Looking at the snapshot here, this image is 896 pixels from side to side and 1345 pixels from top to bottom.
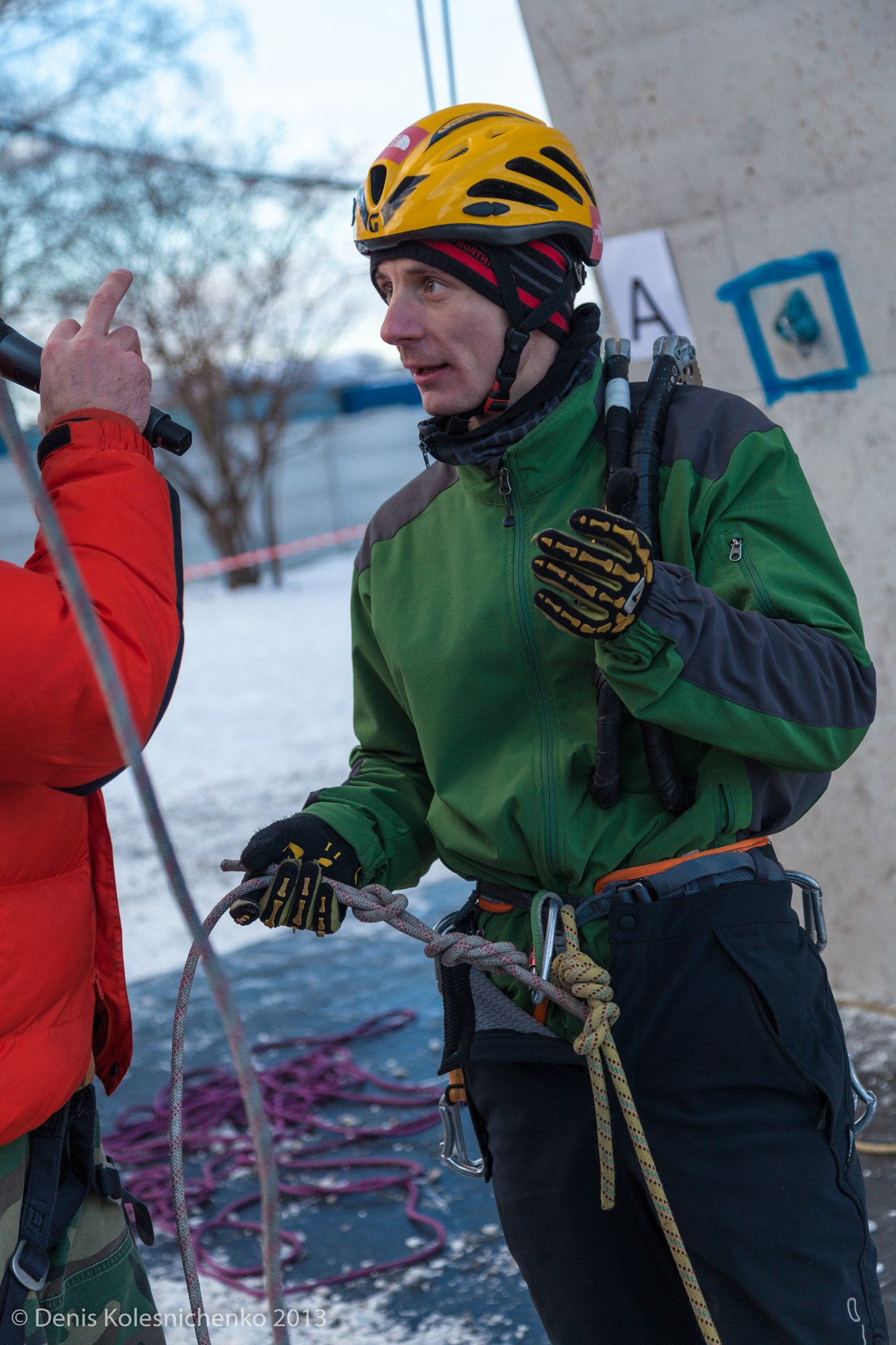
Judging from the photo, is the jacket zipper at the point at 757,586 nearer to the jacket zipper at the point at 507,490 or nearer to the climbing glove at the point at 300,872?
the jacket zipper at the point at 507,490

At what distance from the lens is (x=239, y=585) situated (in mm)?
18031

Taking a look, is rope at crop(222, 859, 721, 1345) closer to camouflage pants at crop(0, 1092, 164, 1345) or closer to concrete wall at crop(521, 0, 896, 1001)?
camouflage pants at crop(0, 1092, 164, 1345)

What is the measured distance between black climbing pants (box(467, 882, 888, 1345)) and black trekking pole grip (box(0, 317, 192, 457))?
2.95 ft

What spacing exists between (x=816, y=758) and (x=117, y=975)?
103 centimetres

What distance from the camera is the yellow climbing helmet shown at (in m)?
1.90

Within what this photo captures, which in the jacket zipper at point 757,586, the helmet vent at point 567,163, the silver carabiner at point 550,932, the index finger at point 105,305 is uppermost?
the helmet vent at point 567,163

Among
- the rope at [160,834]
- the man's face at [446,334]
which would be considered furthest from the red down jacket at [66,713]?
the man's face at [446,334]

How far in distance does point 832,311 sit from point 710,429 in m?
2.00

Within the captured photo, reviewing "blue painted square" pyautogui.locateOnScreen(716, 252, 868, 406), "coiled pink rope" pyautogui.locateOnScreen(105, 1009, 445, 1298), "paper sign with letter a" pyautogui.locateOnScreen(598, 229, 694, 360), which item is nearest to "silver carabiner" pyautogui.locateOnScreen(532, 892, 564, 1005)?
"coiled pink rope" pyautogui.locateOnScreen(105, 1009, 445, 1298)

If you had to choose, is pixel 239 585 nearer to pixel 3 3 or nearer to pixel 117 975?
pixel 3 3

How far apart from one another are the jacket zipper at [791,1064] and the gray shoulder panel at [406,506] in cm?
91

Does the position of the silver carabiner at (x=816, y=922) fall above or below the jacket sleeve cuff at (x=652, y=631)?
below

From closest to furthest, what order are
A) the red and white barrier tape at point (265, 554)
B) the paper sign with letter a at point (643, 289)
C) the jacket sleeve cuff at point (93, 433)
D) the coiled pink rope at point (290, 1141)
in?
the jacket sleeve cuff at point (93, 433) < the coiled pink rope at point (290, 1141) < the paper sign with letter a at point (643, 289) < the red and white barrier tape at point (265, 554)

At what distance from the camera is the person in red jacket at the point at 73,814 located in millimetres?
1432
